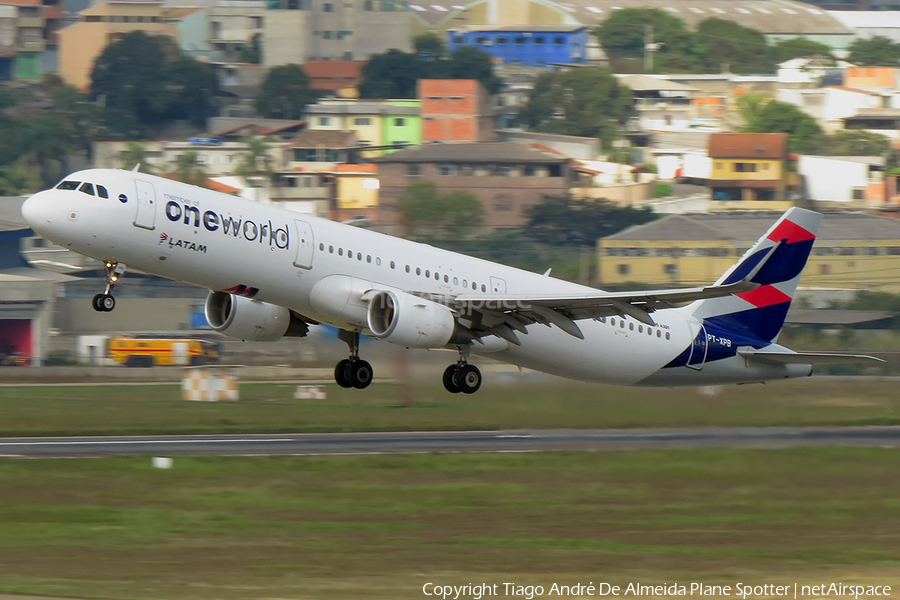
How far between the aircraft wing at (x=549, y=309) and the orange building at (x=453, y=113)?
4498 inches

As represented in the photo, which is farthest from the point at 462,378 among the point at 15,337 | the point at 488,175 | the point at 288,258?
the point at 488,175

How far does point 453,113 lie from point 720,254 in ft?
205

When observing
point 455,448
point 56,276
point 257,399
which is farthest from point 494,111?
point 455,448

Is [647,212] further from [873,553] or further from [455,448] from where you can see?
[873,553]

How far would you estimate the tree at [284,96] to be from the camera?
6668 inches

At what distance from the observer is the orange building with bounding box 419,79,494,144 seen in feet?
487

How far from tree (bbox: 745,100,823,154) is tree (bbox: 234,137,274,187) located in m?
56.8

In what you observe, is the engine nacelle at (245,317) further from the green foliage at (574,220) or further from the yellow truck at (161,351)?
the green foliage at (574,220)

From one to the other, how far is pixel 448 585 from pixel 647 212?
95144mm

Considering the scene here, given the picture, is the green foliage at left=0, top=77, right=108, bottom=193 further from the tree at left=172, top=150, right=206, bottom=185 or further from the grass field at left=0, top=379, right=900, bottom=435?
the grass field at left=0, top=379, right=900, bottom=435

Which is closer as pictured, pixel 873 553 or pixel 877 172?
pixel 873 553

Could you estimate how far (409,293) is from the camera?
33.6 meters

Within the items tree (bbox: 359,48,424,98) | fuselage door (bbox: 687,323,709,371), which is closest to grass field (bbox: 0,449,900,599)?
fuselage door (bbox: 687,323,709,371)

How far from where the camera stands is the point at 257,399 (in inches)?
2170
